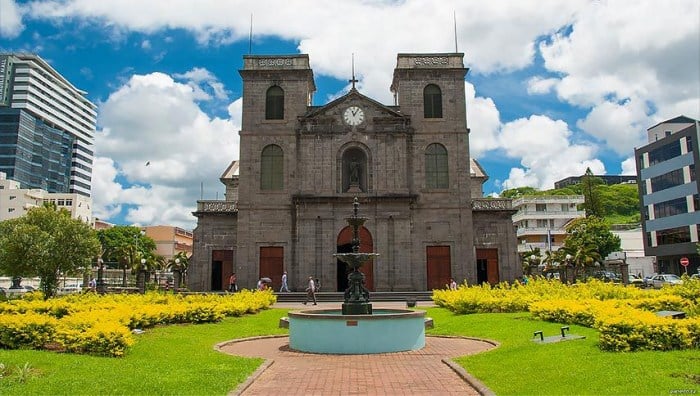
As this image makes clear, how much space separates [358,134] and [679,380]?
99.8ft

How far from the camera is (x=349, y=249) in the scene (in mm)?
37438

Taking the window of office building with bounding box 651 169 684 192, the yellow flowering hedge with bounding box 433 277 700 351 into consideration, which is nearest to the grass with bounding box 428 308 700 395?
the yellow flowering hedge with bounding box 433 277 700 351

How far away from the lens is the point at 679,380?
8773 mm

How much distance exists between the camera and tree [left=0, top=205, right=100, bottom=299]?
85.8 feet

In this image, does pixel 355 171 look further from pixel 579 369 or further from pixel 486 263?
pixel 579 369

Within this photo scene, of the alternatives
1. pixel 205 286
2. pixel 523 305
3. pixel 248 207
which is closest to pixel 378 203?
pixel 248 207

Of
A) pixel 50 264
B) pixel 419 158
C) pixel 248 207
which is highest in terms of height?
pixel 419 158

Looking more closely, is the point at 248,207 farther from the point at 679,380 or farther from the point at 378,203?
the point at 679,380

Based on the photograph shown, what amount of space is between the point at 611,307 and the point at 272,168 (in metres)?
26.8

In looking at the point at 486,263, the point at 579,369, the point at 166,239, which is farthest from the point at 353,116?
the point at 166,239

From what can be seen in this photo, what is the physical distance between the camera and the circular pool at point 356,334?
13719 millimetres

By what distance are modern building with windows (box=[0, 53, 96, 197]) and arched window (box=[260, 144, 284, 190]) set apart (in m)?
99.5

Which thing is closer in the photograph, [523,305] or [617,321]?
[617,321]

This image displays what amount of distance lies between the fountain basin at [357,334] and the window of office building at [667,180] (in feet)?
175
